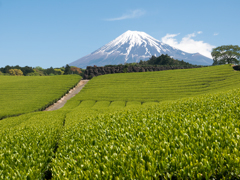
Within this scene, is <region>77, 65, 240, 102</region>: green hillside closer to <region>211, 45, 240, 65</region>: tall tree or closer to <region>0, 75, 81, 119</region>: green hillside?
<region>0, 75, 81, 119</region>: green hillside

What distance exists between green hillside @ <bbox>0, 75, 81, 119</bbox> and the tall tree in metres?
84.3

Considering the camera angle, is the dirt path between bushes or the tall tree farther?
the tall tree

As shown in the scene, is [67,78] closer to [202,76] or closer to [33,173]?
[202,76]

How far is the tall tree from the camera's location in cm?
9188

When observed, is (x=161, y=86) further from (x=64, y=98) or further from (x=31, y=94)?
(x=31, y=94)

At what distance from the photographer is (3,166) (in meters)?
5.69

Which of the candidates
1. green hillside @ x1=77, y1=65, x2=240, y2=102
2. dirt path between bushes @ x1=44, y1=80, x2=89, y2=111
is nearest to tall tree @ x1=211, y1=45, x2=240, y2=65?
green hillside @ x1=77, y1=65, x2=240, y2=102

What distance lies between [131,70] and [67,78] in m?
32.4

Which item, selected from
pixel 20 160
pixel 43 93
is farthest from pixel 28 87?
pixel 20 160

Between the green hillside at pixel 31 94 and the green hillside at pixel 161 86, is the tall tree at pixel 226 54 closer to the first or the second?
the green hillside at pixel 161 86

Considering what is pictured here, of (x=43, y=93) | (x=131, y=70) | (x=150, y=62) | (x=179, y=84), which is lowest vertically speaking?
(x=43, y=93)

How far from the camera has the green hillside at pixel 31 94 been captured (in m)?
36.3

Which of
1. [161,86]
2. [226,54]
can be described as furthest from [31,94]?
[226,54]

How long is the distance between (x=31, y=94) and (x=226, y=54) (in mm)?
103857
